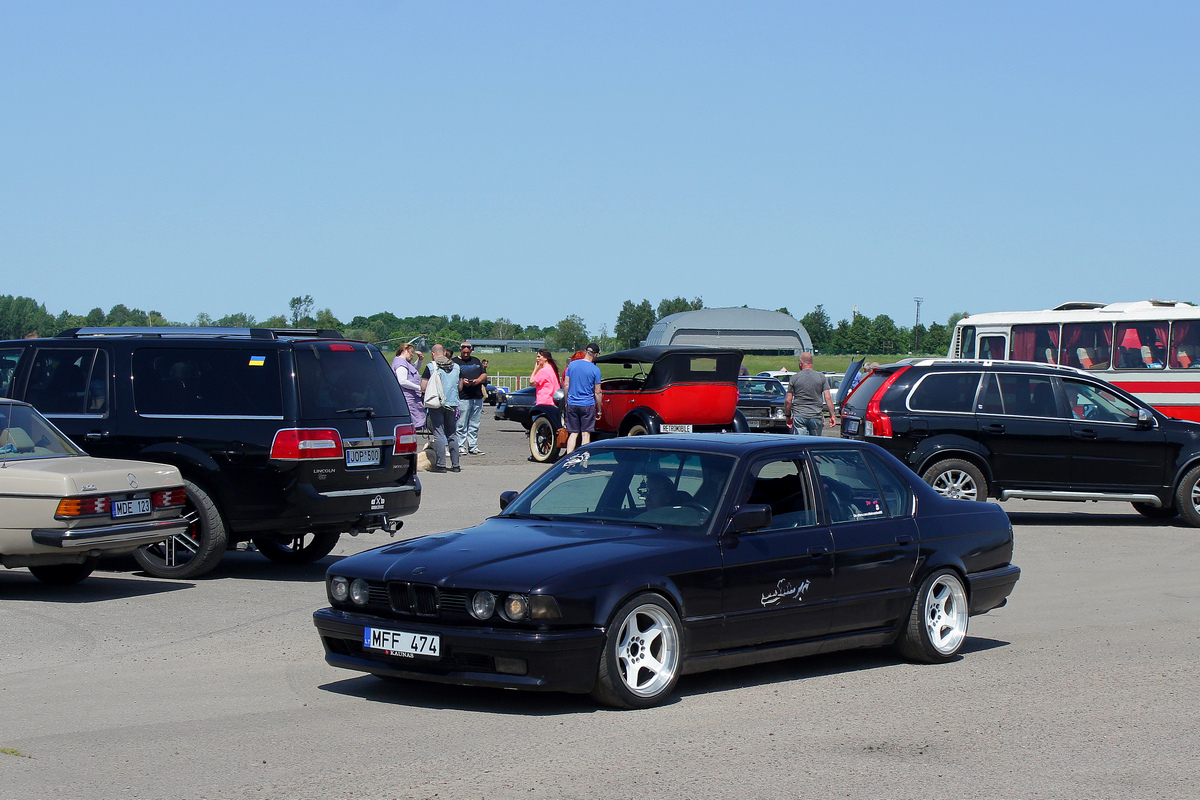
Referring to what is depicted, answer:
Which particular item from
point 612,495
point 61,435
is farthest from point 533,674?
point 61,435

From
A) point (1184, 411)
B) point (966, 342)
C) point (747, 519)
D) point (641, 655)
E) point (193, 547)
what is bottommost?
point (193, 547)

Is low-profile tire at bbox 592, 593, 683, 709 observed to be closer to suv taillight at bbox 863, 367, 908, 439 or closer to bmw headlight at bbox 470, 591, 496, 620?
bmw headlight at bbox 470, 591, 496, 620

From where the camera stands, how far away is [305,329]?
1105 centimetres

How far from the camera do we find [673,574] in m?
6.31

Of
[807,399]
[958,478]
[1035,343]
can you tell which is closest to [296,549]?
[958,478]

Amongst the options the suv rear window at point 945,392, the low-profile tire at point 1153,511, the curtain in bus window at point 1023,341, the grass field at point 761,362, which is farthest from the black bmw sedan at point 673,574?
the grass field at point 761,362

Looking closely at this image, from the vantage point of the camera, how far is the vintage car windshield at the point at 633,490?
6863mm

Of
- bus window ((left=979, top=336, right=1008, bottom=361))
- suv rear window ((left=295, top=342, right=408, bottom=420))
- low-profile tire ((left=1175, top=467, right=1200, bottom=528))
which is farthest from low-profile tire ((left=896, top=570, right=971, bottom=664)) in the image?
bus window ((left=979, top=336, right=1008, bottom=361))

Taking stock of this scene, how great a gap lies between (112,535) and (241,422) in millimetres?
1424

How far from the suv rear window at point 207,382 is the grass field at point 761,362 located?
24.2m

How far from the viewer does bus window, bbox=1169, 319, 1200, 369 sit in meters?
23.5

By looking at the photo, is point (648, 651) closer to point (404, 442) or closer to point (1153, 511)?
point (404, 442)

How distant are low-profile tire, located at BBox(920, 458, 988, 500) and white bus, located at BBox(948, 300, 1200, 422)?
308 inches

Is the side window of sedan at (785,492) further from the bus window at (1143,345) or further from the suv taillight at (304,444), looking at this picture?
the bus window at (1143,345)
